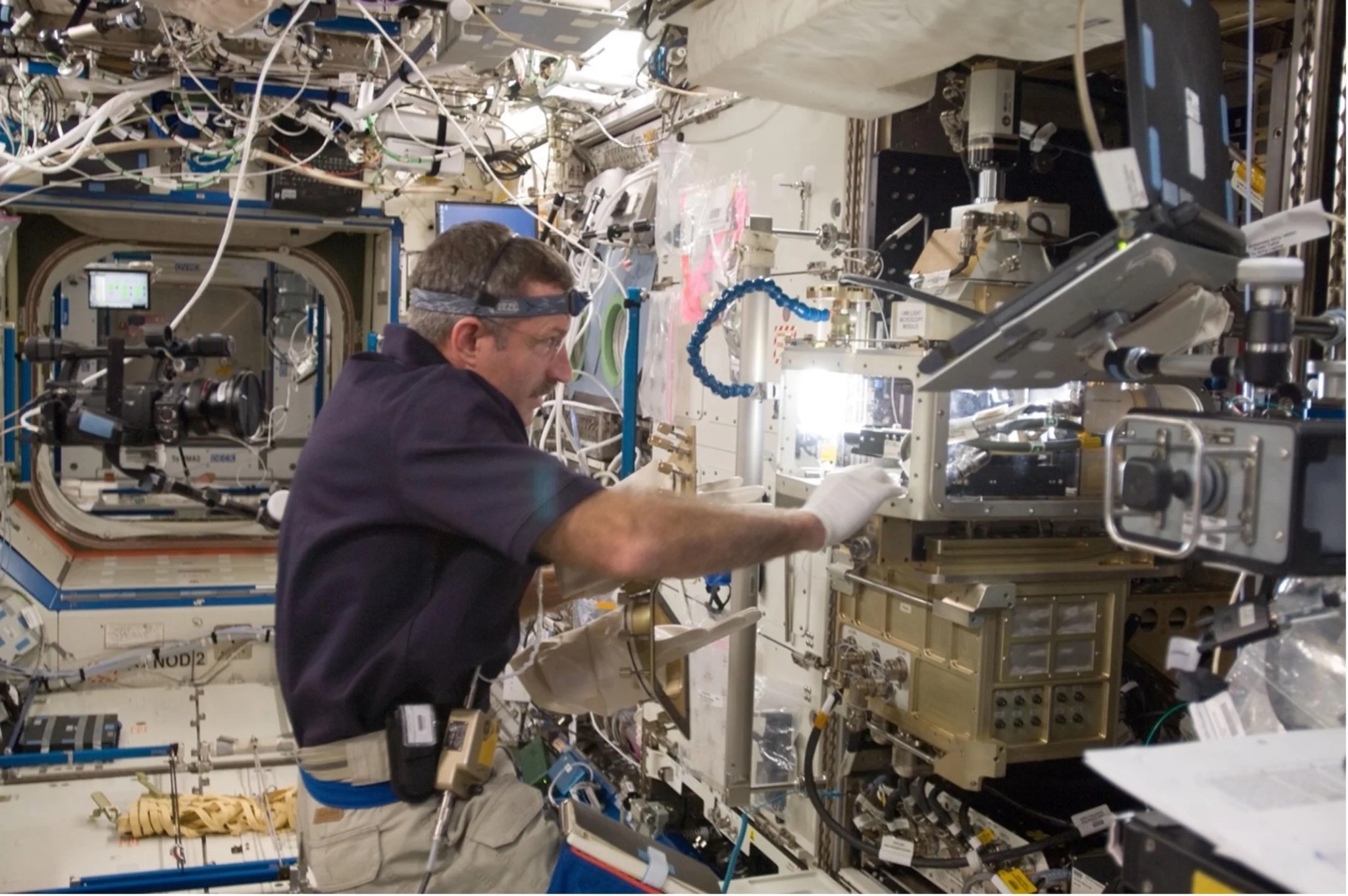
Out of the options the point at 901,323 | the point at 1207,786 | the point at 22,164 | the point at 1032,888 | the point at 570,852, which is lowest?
the point at 1032,888

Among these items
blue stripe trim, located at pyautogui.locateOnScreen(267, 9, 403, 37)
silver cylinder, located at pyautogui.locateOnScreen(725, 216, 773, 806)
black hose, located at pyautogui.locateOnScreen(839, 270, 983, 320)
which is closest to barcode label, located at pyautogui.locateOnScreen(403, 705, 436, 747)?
black hose, located at pyautogui.locateOnScreen(839, 270, 983, 320)

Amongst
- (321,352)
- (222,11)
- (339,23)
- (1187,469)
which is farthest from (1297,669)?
(321,352)

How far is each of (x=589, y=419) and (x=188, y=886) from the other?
249 centimetres

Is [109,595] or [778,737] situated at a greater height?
[778,737]

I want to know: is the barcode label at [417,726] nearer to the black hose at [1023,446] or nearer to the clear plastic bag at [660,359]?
the black hose at [1023,446]

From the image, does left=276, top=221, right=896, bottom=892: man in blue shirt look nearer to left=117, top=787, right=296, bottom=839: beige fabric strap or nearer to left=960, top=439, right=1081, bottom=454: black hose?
left=960, top=439, right=1081, bottom=454: black hose

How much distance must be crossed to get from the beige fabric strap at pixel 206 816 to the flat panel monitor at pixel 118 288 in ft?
18.5

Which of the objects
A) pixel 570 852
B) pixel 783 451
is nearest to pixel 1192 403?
pixel 783 451

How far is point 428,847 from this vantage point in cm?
227

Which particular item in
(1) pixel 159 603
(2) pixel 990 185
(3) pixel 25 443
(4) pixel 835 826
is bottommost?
(1) pixel 159 603

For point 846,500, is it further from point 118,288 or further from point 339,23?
point 118,288

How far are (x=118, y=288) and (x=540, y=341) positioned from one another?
319 inches

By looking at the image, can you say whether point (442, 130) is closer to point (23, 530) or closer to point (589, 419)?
point (589, 419)

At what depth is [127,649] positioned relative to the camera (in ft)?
20.1
